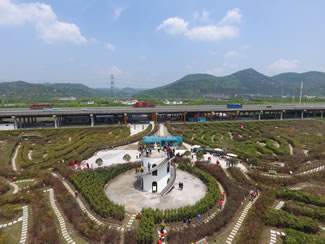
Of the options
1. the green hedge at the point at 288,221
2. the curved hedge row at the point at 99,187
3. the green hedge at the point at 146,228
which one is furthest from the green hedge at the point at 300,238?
the curved hedge row at the point at 99,187

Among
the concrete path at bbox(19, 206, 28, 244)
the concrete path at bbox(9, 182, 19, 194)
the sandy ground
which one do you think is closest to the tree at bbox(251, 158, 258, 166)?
the sandy ground

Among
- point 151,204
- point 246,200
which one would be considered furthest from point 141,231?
point 246,200

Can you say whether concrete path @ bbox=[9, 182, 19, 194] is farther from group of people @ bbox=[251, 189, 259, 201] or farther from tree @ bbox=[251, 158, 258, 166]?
tree @ bbox=[251, 158, 258, 166]

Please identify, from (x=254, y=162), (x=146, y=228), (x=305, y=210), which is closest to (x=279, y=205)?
(x=305, y=210)

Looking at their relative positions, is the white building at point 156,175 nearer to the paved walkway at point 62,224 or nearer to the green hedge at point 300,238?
the paved walkway at point 62,224

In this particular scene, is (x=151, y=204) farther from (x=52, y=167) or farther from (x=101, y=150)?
(x=101, y=150)
